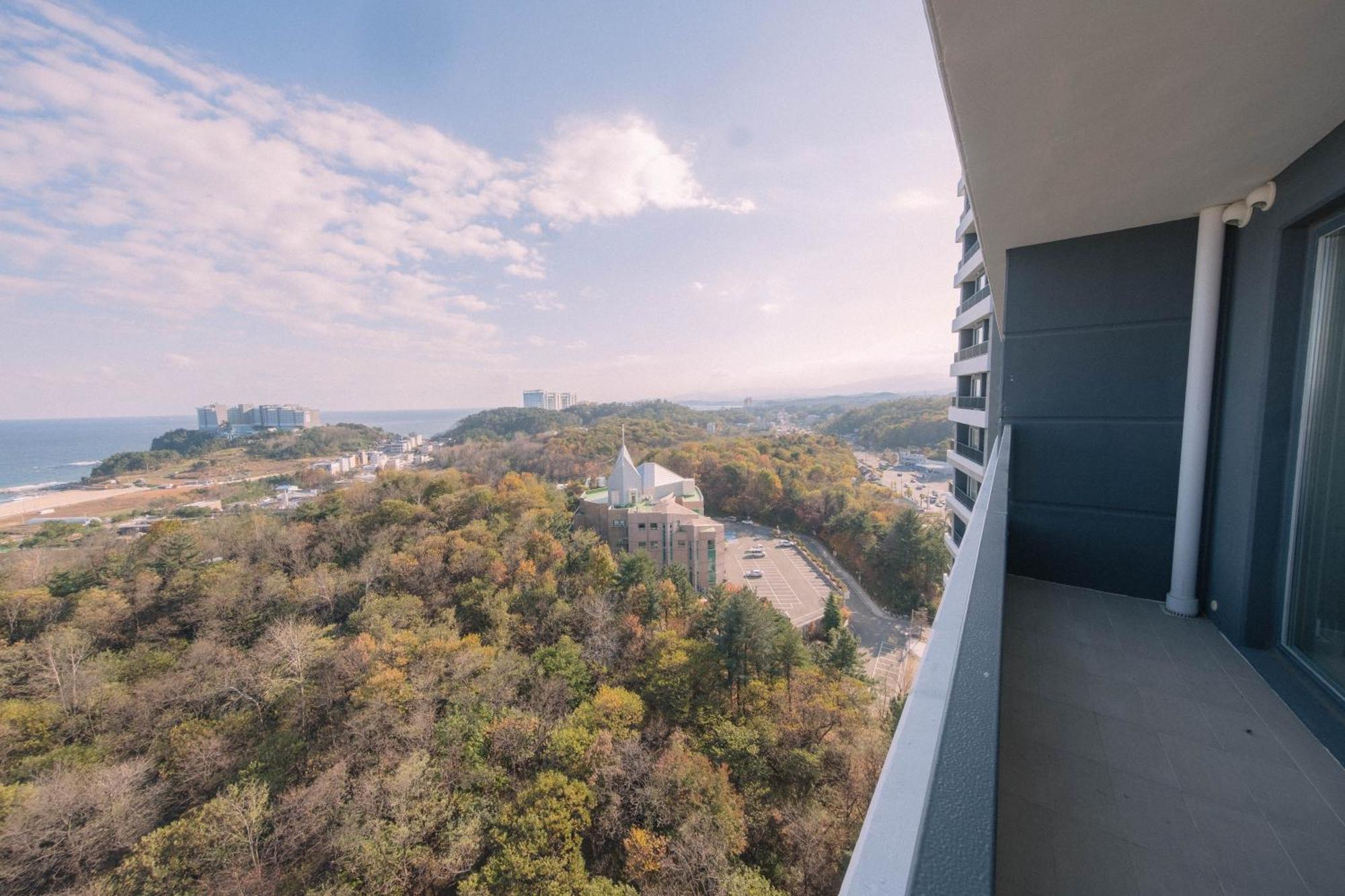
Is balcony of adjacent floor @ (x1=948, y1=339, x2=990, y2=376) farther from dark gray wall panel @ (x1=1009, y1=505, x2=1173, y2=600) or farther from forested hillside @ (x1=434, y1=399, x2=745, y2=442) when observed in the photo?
forested hillside @ (x1=434, y1=399, x2=745, y2=442)

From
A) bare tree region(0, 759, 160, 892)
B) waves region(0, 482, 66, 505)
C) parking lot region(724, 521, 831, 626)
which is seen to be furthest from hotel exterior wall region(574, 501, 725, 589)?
waves region(0, 482, 66, 505)

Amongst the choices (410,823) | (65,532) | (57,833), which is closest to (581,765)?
(410,823)

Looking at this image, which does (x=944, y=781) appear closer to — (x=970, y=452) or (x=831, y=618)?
(x=970, y=452)

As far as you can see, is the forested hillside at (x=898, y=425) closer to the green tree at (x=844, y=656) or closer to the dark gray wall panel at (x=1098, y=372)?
the green tree at (x=844, y=656)

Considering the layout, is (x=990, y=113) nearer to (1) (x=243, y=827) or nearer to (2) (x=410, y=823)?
(2) (x=410, y=823)

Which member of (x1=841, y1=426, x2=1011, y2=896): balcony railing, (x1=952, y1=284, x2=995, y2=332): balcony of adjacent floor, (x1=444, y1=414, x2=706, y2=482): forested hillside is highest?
(x1=952, y1=284, x2=995, y2=332): balcony of adjacent floor

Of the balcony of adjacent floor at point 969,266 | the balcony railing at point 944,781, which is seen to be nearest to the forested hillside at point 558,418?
the balcony of adjacent floor at point 969,266

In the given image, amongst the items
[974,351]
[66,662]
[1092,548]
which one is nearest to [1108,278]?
[1092,548]

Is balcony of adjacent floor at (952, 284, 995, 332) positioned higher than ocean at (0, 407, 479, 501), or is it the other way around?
balcony of adjacent floor at (952, 284, 995, 332)
